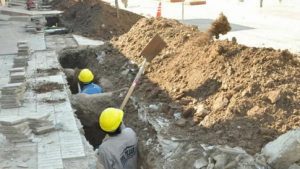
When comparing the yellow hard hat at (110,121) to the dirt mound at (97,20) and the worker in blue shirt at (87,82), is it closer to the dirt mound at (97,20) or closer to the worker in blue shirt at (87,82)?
the worker in blue shirt at (87,82)

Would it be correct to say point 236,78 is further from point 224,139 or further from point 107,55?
point 107,55

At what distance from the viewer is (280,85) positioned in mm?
6047

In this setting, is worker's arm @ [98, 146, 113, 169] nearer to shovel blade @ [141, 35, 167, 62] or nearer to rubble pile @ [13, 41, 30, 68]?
shovel blade @ [141, 35, 167, 62]

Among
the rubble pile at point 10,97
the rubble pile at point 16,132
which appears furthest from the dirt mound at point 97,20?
the rubble pile at point 16,132

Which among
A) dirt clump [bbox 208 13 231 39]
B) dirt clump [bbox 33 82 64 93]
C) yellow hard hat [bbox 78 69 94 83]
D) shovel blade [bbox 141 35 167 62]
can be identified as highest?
dirt clump [bbox 208 13 231 39]

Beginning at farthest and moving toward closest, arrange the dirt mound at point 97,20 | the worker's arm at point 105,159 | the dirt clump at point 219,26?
the dirt mound at point 97,20 → the dirt clump at point 219,26 → the worker's arm at point 105,159

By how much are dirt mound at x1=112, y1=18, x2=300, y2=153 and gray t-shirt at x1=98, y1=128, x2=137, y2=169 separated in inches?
42.1

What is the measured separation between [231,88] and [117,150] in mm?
2333

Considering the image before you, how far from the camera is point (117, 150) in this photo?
16.2 ft

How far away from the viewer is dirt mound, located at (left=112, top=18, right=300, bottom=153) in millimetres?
5535

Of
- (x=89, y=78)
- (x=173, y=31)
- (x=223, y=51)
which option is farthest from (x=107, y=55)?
(x=223, y=51)

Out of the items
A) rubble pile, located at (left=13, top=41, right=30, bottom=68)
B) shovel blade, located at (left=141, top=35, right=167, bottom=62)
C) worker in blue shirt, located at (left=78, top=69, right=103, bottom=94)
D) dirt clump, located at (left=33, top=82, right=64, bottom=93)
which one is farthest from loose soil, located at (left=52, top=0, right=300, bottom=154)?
rubble pile, located at (left=13, top=41, right=30, bottom=68)

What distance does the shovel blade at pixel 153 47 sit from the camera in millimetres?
7648

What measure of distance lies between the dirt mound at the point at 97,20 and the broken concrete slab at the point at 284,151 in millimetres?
8983
